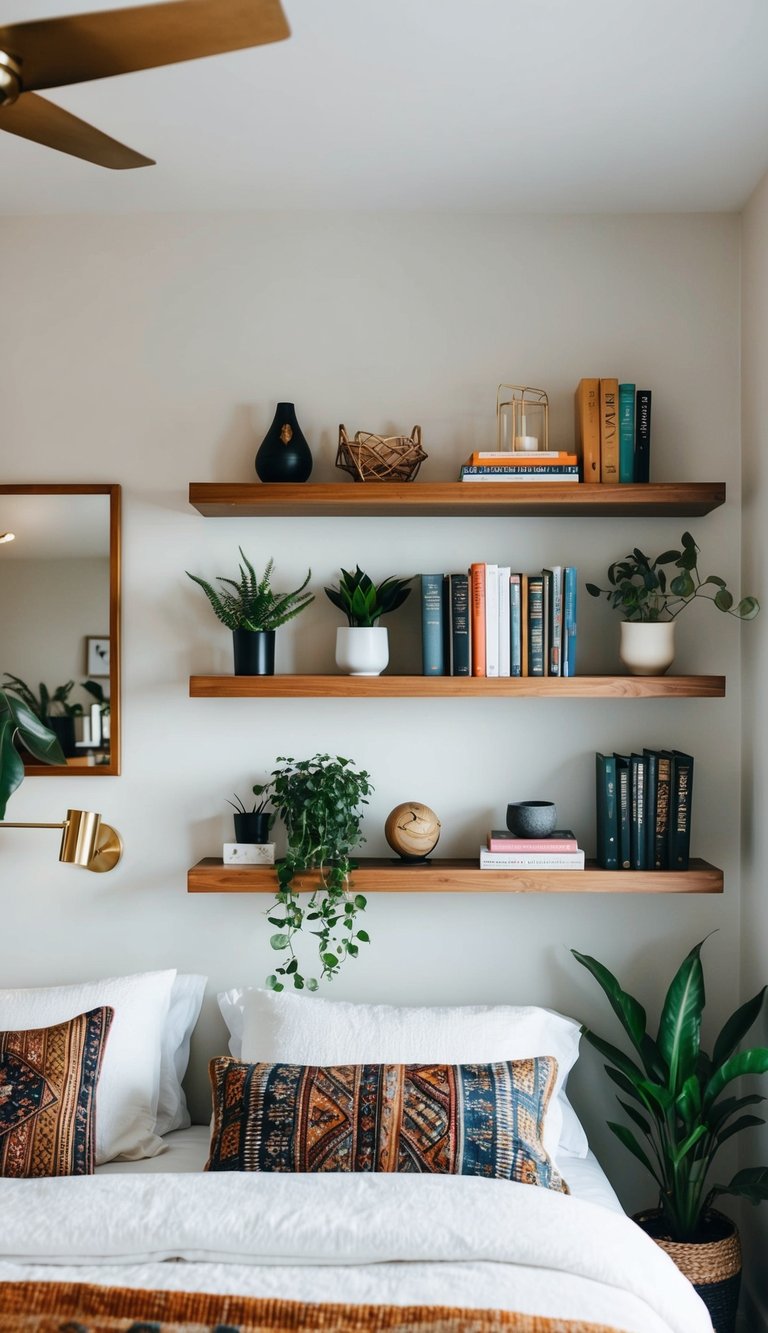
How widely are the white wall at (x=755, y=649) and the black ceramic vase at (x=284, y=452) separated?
1101 millimetres

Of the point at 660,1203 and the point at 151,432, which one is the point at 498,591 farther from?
the point at 660,1203

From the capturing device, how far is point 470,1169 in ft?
6.37

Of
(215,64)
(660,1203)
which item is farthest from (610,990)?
(215,64)

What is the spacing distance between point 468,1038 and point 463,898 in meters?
0.42

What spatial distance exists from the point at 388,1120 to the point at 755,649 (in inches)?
54.7

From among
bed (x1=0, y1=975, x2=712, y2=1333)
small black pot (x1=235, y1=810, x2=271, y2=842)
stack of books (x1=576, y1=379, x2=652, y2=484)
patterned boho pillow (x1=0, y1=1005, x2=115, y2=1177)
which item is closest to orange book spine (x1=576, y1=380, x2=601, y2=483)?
stack of books (x1=576, y1=379, x2=652, y2=484)

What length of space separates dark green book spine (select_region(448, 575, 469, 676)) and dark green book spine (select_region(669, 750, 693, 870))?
1.84ft

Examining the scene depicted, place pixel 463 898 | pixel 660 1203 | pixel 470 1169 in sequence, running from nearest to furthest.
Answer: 1. pixel 470 1169
2. pixel 660 1203
3. pixel 463 898

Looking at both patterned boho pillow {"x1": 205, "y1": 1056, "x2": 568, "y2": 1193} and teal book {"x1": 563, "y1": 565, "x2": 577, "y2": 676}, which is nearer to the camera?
patterned boho pillow {"x1": 205, "y1": 1056, "x2": 568, "y2": 1193}

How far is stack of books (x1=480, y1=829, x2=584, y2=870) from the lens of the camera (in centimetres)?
246

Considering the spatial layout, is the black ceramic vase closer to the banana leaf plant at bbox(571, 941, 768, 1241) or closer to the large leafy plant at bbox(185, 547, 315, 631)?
the large leafy plant at bbox(185, 547, 315, 631)

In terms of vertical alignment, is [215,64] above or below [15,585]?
above

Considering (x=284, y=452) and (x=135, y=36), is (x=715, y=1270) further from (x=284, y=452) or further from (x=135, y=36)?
(x=135, y=36)

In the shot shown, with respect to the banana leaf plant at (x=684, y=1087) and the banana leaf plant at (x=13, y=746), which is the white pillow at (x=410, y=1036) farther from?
the banana leaf plant at (x=13, y=746)
